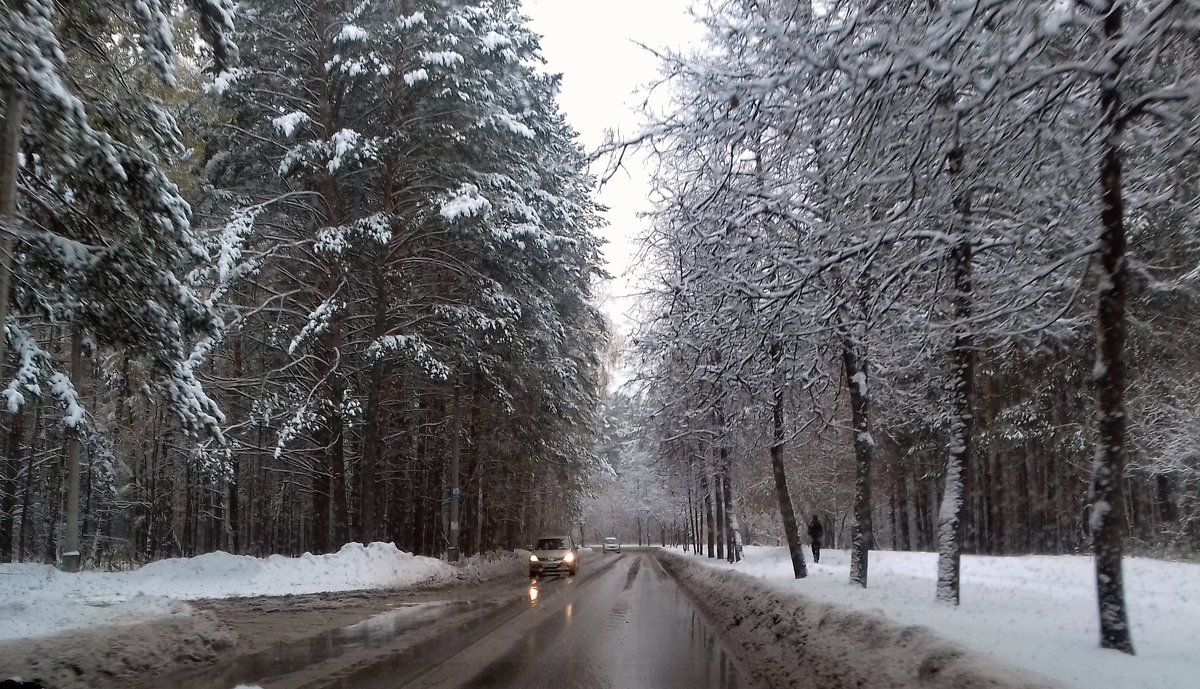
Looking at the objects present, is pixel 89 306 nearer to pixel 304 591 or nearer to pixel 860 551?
pixel 304 591

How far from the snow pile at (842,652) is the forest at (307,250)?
863cm

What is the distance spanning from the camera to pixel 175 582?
17.6 m

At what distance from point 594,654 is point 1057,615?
5705 mm

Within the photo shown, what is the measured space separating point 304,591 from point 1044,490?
23972mm

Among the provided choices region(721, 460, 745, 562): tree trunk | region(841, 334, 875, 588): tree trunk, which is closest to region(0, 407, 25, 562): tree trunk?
region(721, 460, 745, 562): tree trunk

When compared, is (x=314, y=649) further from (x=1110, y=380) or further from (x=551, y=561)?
(x=551, y=561)

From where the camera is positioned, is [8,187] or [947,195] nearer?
[947,195]

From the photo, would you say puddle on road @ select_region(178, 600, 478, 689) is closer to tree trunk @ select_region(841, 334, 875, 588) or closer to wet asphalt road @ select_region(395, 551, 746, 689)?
wet asphalt road @ select_region(395, 551, 746, 689)

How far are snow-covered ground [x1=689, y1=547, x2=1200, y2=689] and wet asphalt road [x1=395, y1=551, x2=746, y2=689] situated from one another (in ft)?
6.22

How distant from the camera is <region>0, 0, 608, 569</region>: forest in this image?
33.6 ft

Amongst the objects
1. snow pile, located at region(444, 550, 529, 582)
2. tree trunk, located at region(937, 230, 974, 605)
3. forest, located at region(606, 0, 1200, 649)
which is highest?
forest, located at region(606, 0, 1200, 649)

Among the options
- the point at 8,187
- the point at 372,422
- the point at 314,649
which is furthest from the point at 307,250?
the point at 314,649

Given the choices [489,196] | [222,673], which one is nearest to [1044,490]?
[489,196]

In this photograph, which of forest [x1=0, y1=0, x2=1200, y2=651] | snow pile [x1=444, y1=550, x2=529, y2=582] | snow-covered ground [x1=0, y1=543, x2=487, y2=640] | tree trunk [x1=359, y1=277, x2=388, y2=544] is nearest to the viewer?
forest [x1=0, y1=0, x2=1200, y2=651]
